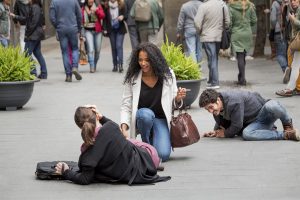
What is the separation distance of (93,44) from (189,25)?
9.51 feet

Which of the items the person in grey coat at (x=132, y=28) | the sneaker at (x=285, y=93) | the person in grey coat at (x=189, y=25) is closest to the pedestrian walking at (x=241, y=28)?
the person in grey coat at (x=189, y=25)

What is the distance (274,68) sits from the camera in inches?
861

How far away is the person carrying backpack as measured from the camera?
69.0ft

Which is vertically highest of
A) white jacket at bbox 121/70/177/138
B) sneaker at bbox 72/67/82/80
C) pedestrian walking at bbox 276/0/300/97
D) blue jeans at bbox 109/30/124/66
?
white jacket at bbox 121/70/177/138

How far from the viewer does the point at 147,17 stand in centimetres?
2103

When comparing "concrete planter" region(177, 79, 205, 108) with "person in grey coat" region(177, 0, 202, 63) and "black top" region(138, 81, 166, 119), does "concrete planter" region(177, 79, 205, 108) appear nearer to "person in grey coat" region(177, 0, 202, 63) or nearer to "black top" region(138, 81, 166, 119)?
"black top" region(138, 81, 166, 119)

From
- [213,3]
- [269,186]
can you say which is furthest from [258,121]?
[213,3]

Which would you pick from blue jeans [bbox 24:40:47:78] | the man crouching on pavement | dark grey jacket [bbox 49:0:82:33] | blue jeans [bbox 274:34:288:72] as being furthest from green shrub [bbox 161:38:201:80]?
blue jeans [bbox 24:40:47:78]

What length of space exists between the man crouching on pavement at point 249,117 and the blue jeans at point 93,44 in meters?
9.80

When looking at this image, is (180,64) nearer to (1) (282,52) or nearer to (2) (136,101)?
(2) (136,101)

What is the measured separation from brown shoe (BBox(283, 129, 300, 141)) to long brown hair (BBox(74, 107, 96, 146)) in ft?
10.9

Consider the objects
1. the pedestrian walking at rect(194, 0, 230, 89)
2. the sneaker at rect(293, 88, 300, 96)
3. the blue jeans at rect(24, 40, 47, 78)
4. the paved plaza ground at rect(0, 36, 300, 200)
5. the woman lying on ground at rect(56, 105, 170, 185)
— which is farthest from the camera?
the blue jeans at rect(24, 40, 47, 78)

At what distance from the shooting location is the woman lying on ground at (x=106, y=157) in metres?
9.43

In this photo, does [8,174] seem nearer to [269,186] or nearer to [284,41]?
[269,186]
